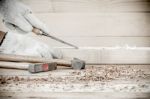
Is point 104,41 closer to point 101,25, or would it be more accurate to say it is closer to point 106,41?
point 106,41

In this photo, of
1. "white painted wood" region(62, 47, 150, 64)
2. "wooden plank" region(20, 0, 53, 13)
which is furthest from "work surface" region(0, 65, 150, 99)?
"wooden plank" region(20, 0, 53, 13)

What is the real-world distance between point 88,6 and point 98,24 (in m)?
0.18

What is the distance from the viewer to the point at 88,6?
8.70ft

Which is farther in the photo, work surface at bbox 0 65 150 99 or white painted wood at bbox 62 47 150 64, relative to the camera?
white painted wood at bbox 62 47 150 64

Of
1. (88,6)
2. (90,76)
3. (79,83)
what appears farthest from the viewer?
(88,6)

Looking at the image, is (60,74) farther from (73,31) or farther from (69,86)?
(73,31)

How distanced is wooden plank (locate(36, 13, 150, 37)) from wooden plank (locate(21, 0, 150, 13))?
0.12ft

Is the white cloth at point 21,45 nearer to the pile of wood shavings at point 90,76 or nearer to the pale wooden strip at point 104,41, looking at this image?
A: the pale wooden strip at point 104,41

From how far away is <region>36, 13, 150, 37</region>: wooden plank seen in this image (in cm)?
265

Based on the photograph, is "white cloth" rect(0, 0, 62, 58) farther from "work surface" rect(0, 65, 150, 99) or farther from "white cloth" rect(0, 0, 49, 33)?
"work surface" rect(0, 65, 150, 99)

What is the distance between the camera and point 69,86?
1.91m

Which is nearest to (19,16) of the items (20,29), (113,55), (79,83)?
(20,29)

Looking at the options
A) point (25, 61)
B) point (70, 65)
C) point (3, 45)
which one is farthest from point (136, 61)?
point (3, 45)

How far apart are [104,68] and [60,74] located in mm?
413
